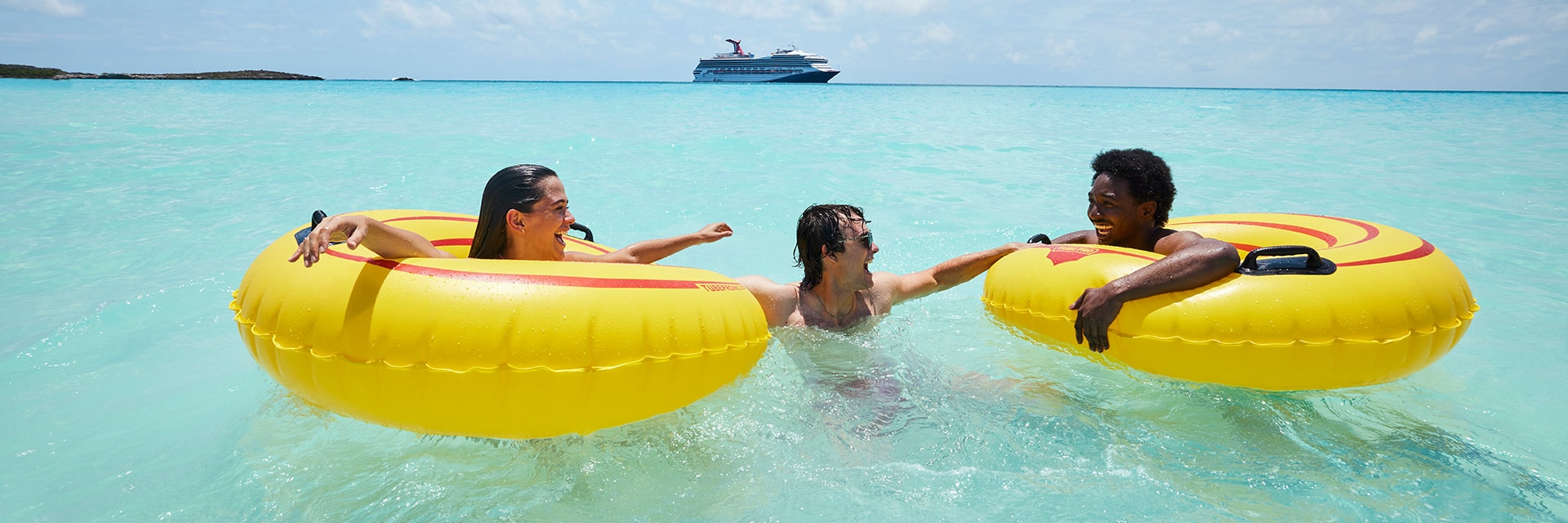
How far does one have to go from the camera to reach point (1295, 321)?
252 cm

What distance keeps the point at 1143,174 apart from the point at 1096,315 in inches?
35.5

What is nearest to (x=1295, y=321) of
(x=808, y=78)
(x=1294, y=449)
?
(x=1294, y=449)

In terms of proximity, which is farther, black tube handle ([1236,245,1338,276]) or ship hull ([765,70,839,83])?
ship hull ([765,70,839,83])

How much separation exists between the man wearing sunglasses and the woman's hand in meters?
1.42

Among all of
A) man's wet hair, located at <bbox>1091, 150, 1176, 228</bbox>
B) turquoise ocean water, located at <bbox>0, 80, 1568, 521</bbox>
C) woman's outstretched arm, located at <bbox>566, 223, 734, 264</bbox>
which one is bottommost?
turquoise ocean water, located at <bbox>0, 80, 1568, 521</bbox>

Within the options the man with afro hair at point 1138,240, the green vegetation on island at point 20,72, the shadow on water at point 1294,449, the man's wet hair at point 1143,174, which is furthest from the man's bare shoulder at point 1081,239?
the green vegetation on island at point 20,72

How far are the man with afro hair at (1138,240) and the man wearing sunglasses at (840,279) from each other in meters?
0.42

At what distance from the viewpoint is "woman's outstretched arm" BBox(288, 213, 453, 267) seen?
201cm

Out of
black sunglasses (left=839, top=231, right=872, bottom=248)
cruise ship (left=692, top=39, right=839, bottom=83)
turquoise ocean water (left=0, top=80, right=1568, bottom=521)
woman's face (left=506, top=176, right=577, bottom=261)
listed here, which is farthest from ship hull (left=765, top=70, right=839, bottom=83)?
woman's face (left=506, top=176, right=577, bottom=261)

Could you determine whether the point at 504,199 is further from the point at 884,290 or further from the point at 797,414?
the point at 884,290

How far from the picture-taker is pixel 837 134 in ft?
48.3

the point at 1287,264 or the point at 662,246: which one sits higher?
the point at 1287,264

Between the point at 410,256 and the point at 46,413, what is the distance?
218 centimetres

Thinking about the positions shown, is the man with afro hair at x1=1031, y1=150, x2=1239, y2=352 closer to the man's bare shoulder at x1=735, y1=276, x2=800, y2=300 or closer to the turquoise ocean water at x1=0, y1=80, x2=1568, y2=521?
the turquoise ocean water at x1=0, y1=80, x2=1568, y2=521
